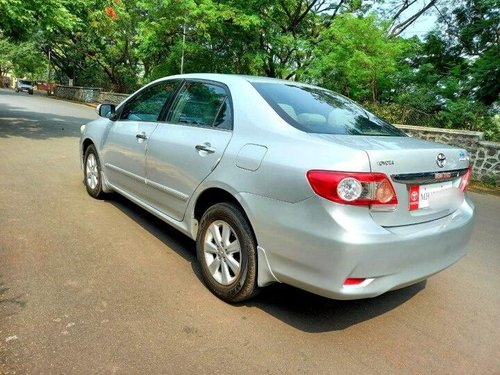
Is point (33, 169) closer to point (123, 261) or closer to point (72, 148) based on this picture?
point (72, 148)

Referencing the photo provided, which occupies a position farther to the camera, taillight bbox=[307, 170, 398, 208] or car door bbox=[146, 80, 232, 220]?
car door bbox=[146, 80, 232, 220]

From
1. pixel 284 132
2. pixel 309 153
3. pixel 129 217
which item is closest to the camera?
pixel 309 153

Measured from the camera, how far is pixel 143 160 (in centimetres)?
408

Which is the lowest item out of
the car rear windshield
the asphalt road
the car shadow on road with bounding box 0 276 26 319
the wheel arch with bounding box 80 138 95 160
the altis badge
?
the car shadow on road with bounding box 0 276 26 319

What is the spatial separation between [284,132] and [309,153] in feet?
1.05

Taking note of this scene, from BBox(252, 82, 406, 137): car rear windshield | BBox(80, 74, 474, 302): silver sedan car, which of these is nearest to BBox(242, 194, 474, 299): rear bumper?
BBox(80, 74, 474, 302): silver sedan car

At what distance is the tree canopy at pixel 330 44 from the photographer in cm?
1135

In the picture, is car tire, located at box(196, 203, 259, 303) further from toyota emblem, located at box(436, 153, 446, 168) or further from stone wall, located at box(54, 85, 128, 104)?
stone wall, located at box(54, 85, 128, 104)

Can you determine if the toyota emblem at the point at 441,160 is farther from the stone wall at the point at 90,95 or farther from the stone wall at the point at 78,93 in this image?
the stone wall at the point at 78,93

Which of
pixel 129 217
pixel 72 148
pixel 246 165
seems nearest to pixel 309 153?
pixel 246 165

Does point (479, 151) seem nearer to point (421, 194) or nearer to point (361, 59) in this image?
point (361, 59)

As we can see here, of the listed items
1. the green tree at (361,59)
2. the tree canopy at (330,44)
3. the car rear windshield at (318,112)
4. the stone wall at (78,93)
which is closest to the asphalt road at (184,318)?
the car rear windshield at (318,112)

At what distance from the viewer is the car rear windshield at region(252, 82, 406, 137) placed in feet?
9.87

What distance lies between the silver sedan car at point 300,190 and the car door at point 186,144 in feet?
0.04
